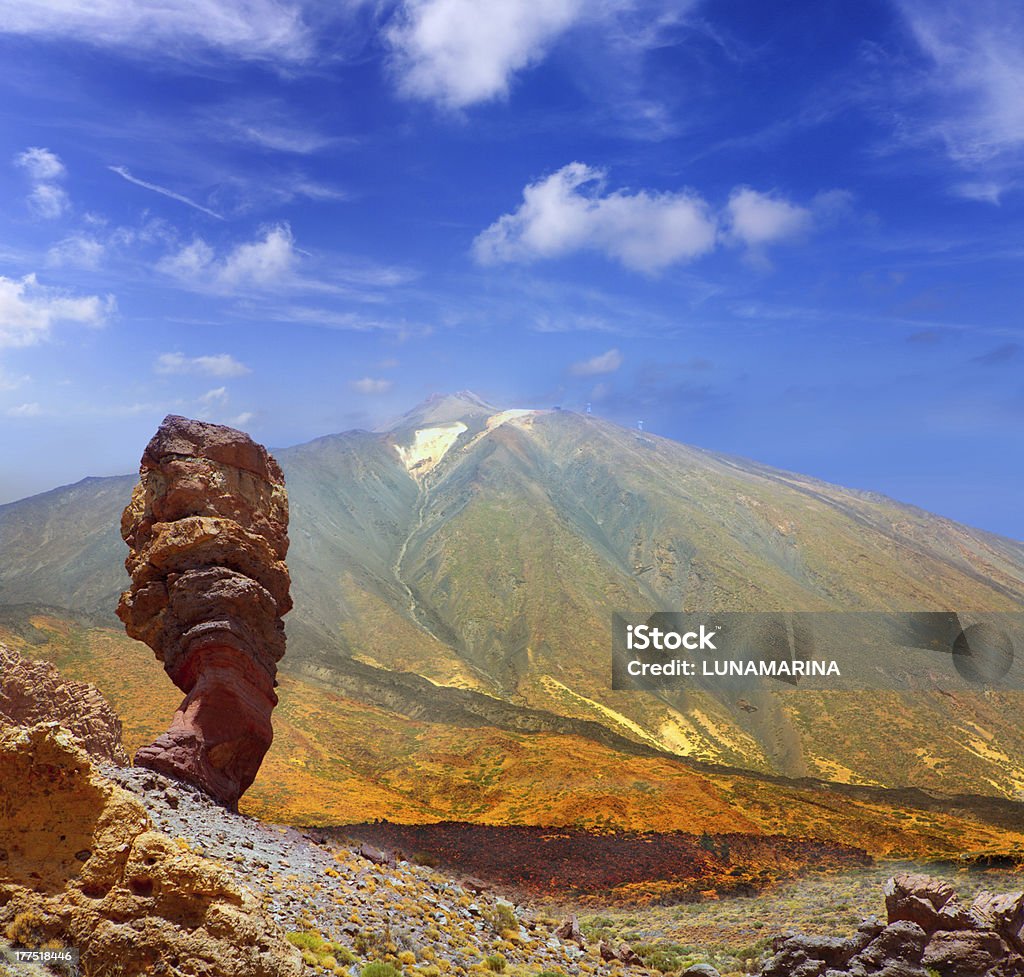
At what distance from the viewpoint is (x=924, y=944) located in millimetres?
12312

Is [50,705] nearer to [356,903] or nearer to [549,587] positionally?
[356,903]

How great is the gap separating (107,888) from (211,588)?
13.4 metres

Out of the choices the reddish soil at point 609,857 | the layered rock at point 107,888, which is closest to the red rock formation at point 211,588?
the reddish soil at point 609,857

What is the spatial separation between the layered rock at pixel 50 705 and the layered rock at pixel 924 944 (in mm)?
15610

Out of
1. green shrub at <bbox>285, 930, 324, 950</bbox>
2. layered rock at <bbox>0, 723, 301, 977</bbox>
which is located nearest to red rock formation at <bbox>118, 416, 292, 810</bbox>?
green shrub at <bbox>285, 930, 324, 950</bbox>

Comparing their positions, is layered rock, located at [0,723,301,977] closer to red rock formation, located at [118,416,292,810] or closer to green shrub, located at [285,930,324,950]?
green shrub, located at [285,930,324,950]

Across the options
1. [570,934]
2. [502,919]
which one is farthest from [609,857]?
[502,919]

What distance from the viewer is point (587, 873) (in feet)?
87.2

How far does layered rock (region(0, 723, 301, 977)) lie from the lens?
637 cm

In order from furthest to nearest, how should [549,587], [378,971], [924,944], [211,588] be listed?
[549,587] < [211,588] < [924,944] < [378,971]

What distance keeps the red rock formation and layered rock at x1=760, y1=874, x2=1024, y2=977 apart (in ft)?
44.2

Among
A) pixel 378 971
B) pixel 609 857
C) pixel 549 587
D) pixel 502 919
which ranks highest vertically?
pixel 549 587

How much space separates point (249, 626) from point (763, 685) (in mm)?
60156

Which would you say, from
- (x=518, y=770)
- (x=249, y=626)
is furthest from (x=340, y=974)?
(x=518, y=770)
